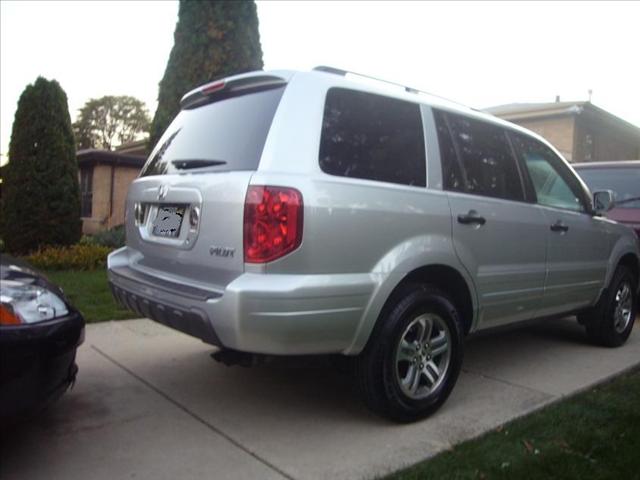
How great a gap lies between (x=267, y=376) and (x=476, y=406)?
146cm

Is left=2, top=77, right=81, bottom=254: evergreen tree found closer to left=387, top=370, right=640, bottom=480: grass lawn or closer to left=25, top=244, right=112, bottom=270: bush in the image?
left=25, top=244, right=112, bottom=270: bush

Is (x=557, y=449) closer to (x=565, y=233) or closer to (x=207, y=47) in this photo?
(x=565, y=233)

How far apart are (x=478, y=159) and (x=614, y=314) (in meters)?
2.44

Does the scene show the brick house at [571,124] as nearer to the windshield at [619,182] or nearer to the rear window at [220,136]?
the windshield at [619,182]

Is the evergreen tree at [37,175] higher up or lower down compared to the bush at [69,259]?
higher up

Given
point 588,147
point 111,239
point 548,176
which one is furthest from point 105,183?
point 588,147

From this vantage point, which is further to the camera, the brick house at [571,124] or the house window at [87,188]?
the brick house at [571,124]

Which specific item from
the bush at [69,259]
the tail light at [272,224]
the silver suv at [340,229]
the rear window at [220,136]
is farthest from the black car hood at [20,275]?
the bush at [69,259]

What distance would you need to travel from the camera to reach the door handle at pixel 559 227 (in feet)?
13.7

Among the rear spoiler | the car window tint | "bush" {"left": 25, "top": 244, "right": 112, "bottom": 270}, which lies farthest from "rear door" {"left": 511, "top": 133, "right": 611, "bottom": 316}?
"bush" {"left": 25, "top": 244, "right": 112, "bottom": 270}

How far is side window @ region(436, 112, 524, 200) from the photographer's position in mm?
3488

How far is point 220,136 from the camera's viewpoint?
10.4ft

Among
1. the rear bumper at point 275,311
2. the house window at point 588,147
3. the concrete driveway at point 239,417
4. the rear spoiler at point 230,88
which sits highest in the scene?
the house window at point 588,147

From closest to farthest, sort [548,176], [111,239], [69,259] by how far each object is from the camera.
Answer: [548,176]
[69,259]
[111,239]
